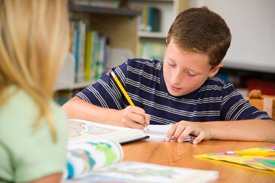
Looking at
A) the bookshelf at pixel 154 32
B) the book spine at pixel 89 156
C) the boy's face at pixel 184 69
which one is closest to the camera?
the book spine at pixel 89 156

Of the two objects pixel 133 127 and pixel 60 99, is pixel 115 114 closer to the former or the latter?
pixel 133 127

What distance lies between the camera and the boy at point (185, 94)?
59.7 inches

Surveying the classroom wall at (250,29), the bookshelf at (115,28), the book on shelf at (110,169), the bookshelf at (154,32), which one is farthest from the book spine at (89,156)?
the bookshelf at (154,32)

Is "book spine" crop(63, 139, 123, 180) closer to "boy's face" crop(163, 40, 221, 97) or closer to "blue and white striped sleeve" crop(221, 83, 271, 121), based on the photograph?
"boy's face" crop(163, 40, 221, 97)

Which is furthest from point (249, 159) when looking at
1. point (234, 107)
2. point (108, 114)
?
point (234, 107)

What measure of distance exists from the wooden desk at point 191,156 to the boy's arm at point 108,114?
0.37 feet

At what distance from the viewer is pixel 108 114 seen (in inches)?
61.1

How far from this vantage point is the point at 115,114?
1530 millimetres

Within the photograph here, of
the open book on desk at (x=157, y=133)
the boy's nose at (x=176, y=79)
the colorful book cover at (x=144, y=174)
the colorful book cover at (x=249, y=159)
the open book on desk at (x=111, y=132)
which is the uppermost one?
the boy's nose at (x=176, y=79)

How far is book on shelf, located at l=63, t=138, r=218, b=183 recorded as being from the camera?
36.3 inches

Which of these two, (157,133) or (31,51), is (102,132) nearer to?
(157,133)

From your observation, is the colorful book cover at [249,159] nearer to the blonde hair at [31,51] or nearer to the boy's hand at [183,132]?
the boy's hand at [183,132]

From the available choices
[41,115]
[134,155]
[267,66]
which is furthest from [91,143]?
[267,66]

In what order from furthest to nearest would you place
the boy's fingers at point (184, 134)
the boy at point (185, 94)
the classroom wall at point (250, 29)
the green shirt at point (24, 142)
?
1. the classroom wall at point (250, 29)
2. the boy at point (185, 94)
3. the boy's fingers at point (184, 134)
4. the green shirt at point (24, 142)
